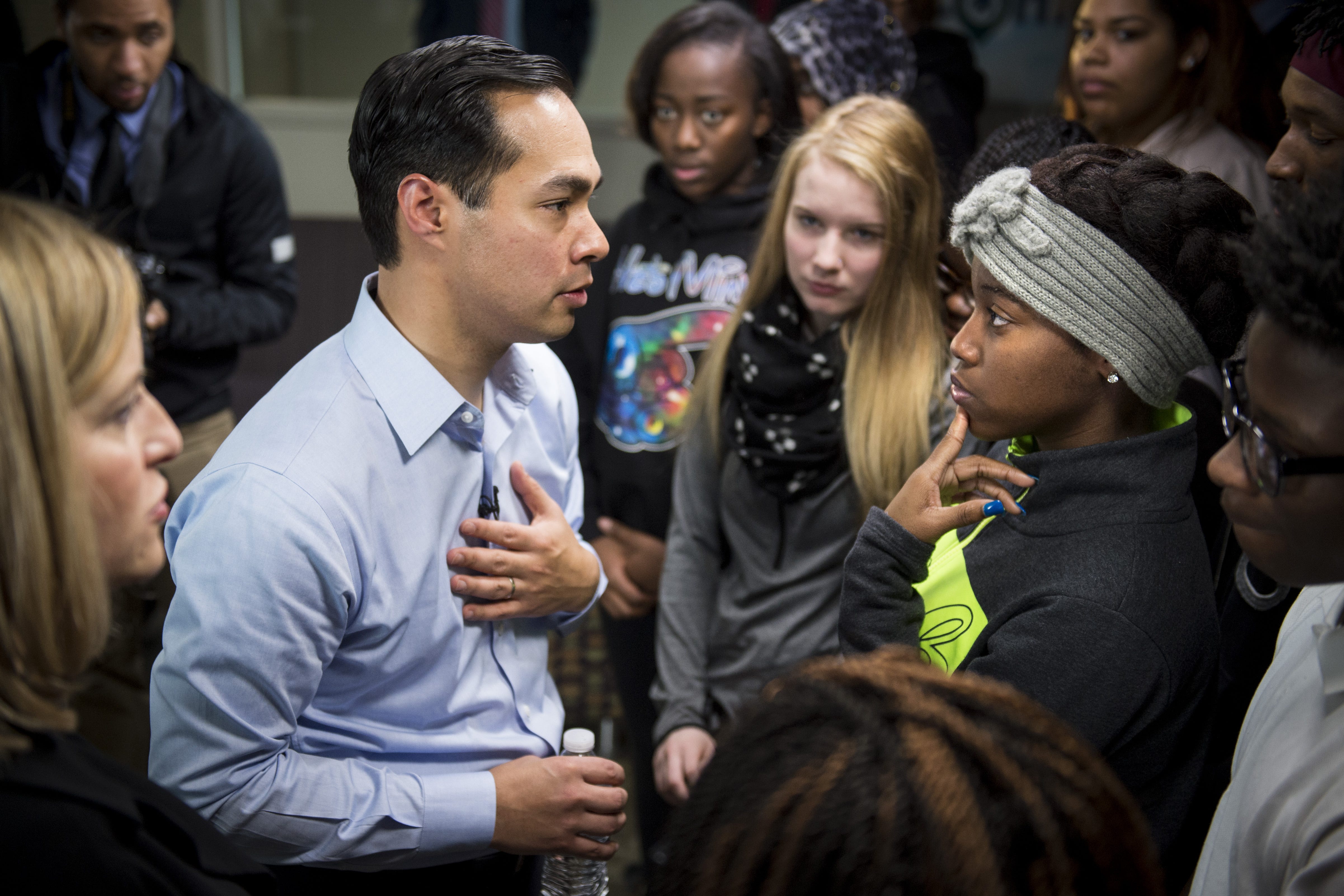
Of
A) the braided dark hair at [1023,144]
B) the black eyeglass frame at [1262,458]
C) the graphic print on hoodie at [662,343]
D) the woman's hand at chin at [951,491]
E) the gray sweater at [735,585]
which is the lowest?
the gray sweater at [735,585]

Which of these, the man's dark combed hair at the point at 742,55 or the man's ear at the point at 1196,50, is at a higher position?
the man's ear at the point at 1196,50

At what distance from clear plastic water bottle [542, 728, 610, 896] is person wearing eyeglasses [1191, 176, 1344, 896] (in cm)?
82

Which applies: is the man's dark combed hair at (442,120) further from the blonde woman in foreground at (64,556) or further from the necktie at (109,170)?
the necktie at (109,170)

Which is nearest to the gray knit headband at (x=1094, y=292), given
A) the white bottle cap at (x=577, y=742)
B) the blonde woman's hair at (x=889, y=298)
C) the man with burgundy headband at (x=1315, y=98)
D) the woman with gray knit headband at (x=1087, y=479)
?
the woman with gray knit headband at (x=1087, y=479)

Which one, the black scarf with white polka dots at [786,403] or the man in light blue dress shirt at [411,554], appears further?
the black scarf with white polka dots at [786,403]

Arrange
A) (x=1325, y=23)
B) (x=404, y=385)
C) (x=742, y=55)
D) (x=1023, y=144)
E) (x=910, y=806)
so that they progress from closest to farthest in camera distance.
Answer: (x=910, y=806), (x=404, y=385), (x=1325, y=23), (x=1023, y=144), (x=742, y=55)

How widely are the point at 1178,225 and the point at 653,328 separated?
4.13 ft

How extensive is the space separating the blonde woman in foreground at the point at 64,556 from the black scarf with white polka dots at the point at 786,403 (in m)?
1.15

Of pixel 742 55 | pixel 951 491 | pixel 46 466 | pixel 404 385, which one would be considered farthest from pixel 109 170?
pixel 951 491

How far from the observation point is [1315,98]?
144 centimetres

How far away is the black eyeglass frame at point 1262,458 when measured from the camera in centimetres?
86

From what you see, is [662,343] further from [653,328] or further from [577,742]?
[577,742]

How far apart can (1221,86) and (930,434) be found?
115cm

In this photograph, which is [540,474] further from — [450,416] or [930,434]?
[930,434]
